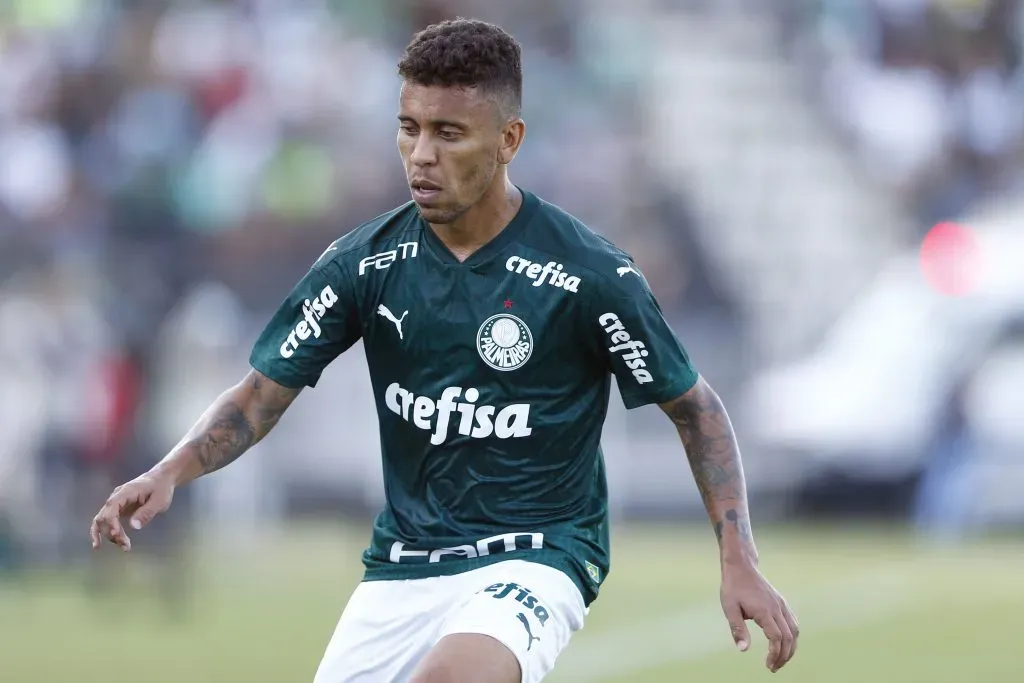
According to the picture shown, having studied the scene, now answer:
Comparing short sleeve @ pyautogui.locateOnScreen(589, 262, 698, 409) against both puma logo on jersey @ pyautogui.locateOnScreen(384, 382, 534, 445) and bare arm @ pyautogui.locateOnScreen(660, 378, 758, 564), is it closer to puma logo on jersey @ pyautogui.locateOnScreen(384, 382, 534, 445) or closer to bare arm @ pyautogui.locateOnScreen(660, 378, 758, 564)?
bare arm @ pyautogui.locateOnScreen(660, 378, 758, 564)

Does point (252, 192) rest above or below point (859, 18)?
below

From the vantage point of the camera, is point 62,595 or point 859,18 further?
point 859,18

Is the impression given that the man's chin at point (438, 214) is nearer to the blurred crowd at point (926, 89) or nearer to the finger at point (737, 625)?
the finger at point (737, 625)

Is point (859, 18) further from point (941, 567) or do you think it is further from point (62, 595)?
point (62, 595)

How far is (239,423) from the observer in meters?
5.14

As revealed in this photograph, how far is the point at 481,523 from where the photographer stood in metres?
4.97

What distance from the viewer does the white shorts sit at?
465 cm

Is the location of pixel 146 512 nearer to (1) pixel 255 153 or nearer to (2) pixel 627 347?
(2) pixel 627 347

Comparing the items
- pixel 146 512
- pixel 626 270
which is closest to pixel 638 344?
pixel 626 270

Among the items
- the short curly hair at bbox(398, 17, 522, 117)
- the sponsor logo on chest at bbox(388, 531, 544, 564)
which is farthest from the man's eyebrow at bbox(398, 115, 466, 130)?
the sponsor logo on chest at bbox(388, 531, 544, 564)

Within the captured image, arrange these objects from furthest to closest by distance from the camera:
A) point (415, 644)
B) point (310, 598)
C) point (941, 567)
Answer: point (941, 567), point (310, 598), point (415, 644)

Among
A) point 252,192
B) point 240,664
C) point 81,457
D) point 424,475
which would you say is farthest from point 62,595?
point 424,475

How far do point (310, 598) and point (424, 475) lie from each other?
700cm

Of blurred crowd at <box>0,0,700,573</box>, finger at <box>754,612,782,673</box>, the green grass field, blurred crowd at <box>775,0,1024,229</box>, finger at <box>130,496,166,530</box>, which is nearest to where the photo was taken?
finger at <box>754,612,782,673</box>
